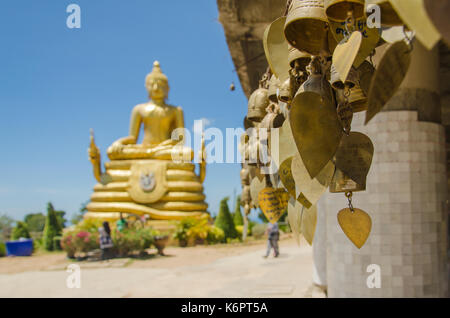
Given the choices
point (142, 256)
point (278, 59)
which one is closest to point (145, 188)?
point (142, 256)

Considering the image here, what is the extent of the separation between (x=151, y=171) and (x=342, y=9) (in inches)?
608

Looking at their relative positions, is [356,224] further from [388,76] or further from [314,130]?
[388,76]

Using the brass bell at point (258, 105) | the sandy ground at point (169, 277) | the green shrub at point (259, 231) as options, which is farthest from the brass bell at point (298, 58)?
the green shrub at point (259, 231)

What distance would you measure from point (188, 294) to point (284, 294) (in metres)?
1.56

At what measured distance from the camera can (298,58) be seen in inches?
35.1

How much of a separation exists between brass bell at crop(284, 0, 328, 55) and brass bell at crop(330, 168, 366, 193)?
0.26 m

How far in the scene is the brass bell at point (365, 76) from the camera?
0.79m

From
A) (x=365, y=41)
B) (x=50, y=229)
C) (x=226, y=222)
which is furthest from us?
(x=226, y=222)

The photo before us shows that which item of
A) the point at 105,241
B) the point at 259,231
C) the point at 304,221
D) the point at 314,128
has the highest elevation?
the point at 314,128

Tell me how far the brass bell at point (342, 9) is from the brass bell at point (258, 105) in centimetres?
88

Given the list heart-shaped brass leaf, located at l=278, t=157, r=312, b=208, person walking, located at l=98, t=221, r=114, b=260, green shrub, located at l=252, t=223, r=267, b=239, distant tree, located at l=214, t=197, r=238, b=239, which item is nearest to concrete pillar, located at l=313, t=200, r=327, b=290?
heart-shaped brass leaf, located at l=278, t=157, r=312, b=208

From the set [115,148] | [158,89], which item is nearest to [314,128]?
[115,148]

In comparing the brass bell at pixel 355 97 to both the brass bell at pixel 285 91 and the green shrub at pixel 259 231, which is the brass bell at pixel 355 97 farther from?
the green shrub at pixel 259 231

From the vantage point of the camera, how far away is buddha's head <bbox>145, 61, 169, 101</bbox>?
1627 centimetres
